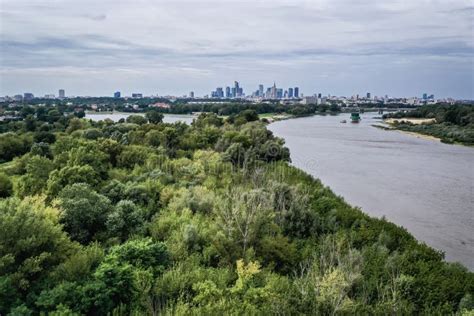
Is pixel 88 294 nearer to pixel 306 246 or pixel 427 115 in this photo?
pixel 306 246

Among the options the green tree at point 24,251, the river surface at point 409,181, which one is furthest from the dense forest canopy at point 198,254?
the river surface at point 409,181

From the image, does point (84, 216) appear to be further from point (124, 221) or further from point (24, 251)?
point (24, 251)

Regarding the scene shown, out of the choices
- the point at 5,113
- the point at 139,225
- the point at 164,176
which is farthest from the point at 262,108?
the point at 139,225

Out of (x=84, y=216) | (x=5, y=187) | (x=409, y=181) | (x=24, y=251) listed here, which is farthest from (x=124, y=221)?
(x=409, y=181)

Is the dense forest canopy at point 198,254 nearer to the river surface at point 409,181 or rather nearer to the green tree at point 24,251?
the green tree at point 24,251

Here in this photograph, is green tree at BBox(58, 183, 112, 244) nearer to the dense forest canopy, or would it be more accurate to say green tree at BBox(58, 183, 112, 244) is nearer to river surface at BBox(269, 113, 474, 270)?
the dense forest canopy

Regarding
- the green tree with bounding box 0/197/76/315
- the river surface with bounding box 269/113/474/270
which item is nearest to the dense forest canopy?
the green tree with bounding box 0/197/76/315
